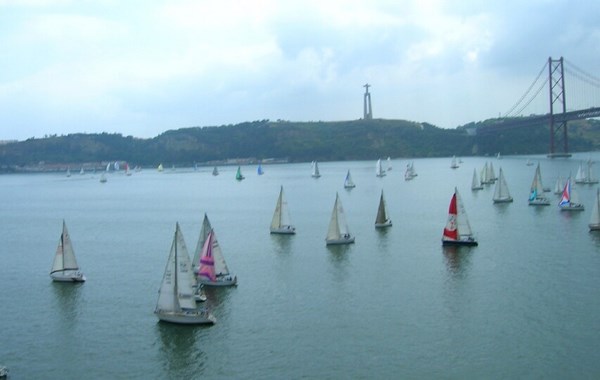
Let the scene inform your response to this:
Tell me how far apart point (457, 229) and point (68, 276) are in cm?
1956

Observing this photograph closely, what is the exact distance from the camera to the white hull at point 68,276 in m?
30.8

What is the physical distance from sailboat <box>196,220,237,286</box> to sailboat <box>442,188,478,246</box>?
13.3 m

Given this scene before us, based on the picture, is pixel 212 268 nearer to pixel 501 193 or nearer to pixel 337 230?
pixel 337 230

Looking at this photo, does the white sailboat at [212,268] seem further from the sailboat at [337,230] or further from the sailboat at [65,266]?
the sailboat at [337,230]

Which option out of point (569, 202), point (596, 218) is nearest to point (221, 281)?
point (596, 218)

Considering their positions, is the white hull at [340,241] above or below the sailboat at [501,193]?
below

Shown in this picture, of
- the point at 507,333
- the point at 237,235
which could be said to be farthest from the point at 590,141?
the point at 507,333

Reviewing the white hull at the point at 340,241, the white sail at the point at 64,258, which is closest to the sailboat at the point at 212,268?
the white sail at the point at 64,258

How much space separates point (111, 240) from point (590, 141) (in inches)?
6131

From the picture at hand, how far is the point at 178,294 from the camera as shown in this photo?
23.7 metres

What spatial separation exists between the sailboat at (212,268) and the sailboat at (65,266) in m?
6.03

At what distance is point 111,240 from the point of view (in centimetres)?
4456

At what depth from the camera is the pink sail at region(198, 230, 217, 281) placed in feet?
93.1

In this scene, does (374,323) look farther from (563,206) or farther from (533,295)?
(563,206)
